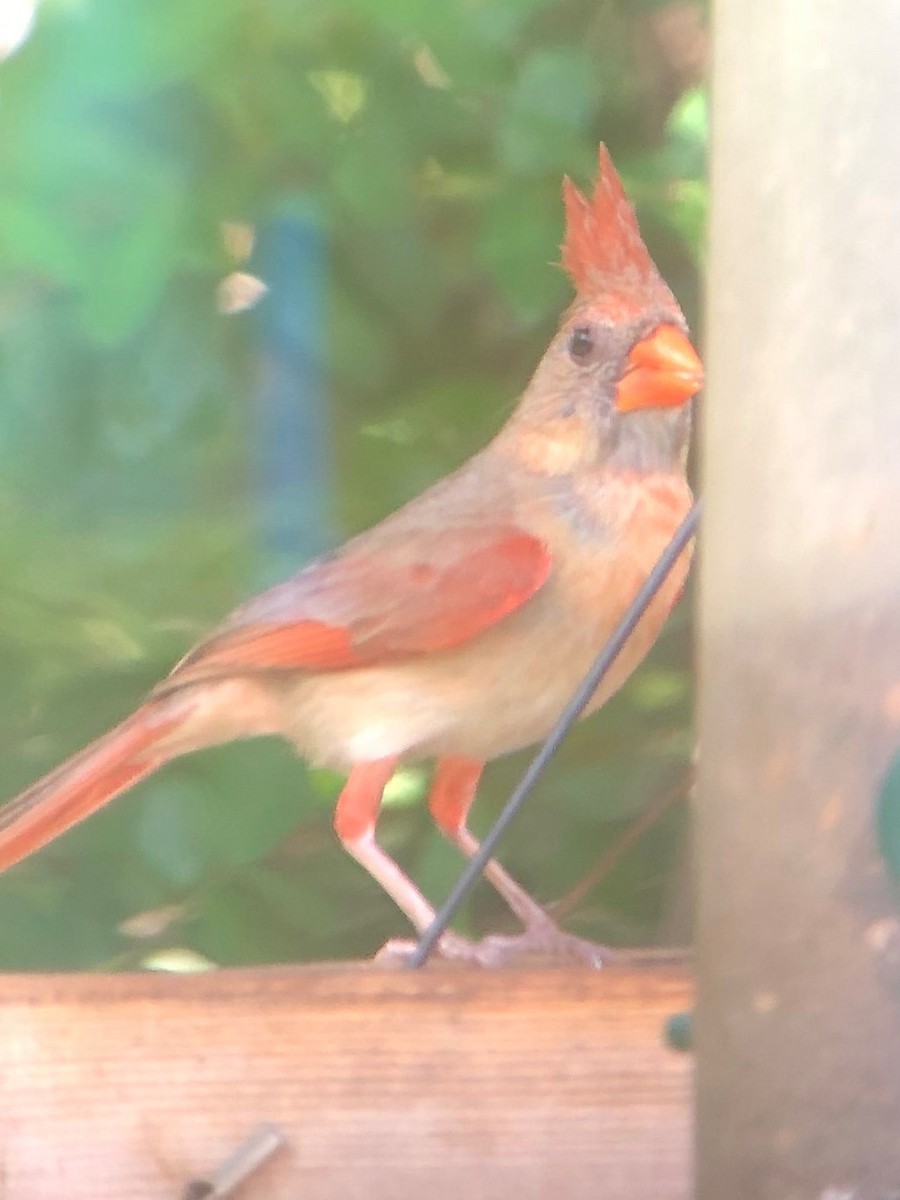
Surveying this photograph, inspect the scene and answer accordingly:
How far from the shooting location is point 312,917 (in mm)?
1183

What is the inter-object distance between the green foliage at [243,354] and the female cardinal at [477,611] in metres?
0.05

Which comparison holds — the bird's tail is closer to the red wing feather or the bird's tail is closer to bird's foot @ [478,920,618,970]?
the red wing feather

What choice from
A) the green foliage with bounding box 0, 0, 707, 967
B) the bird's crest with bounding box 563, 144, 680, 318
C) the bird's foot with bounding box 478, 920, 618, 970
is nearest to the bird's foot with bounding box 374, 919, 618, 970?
the bird's foot with bounding box 478, 920, 618, 970

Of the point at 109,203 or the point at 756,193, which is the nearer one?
the point at 756,193

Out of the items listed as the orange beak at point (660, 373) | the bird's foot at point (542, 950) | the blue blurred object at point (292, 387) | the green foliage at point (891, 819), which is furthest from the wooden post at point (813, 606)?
the blue blurred object at point (292, 387)

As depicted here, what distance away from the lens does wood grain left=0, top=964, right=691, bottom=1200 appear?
2.54 feet

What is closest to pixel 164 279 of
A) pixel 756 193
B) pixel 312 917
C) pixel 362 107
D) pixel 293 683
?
pixel 362 107

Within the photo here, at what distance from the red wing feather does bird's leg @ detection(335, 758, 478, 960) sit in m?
0.08

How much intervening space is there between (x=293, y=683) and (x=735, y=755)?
0.43 meters

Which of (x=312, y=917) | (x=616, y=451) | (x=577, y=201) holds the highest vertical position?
(x=577, y=201)

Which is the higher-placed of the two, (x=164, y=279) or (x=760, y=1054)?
(x=164, y=279)

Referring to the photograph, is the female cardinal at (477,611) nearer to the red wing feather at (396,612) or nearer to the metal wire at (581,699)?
the red wing feather at (396,612)

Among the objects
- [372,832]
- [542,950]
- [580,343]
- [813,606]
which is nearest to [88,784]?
[372,832]

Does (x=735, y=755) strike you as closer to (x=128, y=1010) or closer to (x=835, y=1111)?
(x=835, y=1111)
